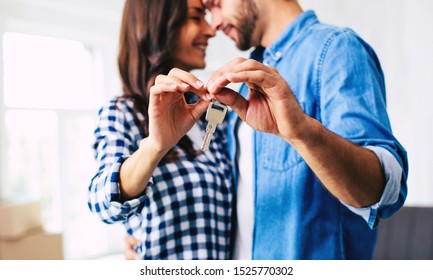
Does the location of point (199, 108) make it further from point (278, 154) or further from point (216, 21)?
point (216, 21)

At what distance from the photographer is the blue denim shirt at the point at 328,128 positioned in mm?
570

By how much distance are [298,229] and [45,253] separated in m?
0.50

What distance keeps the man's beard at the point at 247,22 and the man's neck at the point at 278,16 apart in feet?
0.08

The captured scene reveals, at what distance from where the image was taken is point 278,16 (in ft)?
2.61

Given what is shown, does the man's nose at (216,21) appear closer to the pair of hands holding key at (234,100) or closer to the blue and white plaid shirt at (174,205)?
the blue and white plaid shirt at (174,205)

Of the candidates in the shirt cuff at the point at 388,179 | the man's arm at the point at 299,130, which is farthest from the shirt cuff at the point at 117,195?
the shirt cuff at the point at 388,179

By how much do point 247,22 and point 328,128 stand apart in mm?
323

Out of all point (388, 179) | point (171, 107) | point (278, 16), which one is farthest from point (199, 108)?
point (278, 16)

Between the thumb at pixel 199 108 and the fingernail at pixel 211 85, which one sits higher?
the fingernail at pixel 211 85

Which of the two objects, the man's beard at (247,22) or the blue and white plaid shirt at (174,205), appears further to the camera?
the man's beard at (247,22)

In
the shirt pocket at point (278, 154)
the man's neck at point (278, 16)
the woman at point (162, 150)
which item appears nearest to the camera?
the woman at point (162, 150)

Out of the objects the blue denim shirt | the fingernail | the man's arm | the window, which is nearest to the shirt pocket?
the blue denim shirt

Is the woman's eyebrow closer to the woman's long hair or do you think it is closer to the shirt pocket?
the woman's long hair

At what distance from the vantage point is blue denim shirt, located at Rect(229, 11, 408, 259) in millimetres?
570
